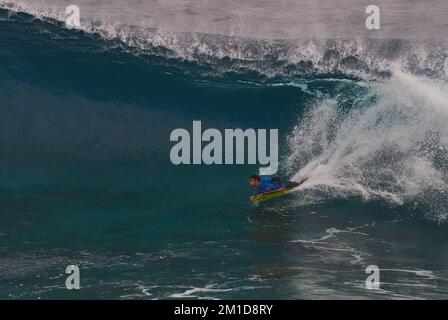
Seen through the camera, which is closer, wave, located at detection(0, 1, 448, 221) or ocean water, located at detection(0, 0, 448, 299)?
ocean water, located at detection(0, 0, 448, 299)

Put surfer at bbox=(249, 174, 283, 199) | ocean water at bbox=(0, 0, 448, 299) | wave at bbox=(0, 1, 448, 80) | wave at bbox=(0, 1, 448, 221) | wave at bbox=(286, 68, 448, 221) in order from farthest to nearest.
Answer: wave at bbox=(0, 1, 448, 80) < wave at bbox=(0, 1, 448, 221) < wave at bbox=(286, 68, 448, 221) < surfer at bbox=(249, 174, 283, 199) < ocean water at bbox=(0, 0, 448, 299)

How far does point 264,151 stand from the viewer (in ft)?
85.1

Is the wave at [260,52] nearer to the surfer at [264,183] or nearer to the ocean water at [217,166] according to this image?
the ocean water at [217,166]

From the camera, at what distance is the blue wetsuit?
72.2 feet

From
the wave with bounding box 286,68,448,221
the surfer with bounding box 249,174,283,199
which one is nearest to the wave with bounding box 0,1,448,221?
the wave with bounding box 286,68,448,221

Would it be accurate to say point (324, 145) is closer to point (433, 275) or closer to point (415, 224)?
point (415, 224)

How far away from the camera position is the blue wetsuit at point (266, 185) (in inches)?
866

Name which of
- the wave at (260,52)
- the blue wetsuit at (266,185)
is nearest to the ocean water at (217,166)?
the wave at (260,52)

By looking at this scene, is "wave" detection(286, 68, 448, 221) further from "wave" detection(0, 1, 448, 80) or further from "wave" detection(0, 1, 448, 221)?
"wave" detection(0, 1, 448, 80)

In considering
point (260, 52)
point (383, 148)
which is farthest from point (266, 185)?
point (260, 52)

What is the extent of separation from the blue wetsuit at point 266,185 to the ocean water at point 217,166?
1.80ft

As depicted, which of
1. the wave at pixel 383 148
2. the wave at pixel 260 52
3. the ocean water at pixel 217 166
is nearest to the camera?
the ocean water at pixel 217 166

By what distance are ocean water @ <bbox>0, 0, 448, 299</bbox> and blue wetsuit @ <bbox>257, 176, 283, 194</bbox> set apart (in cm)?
55

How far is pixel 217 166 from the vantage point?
24.8 metres
